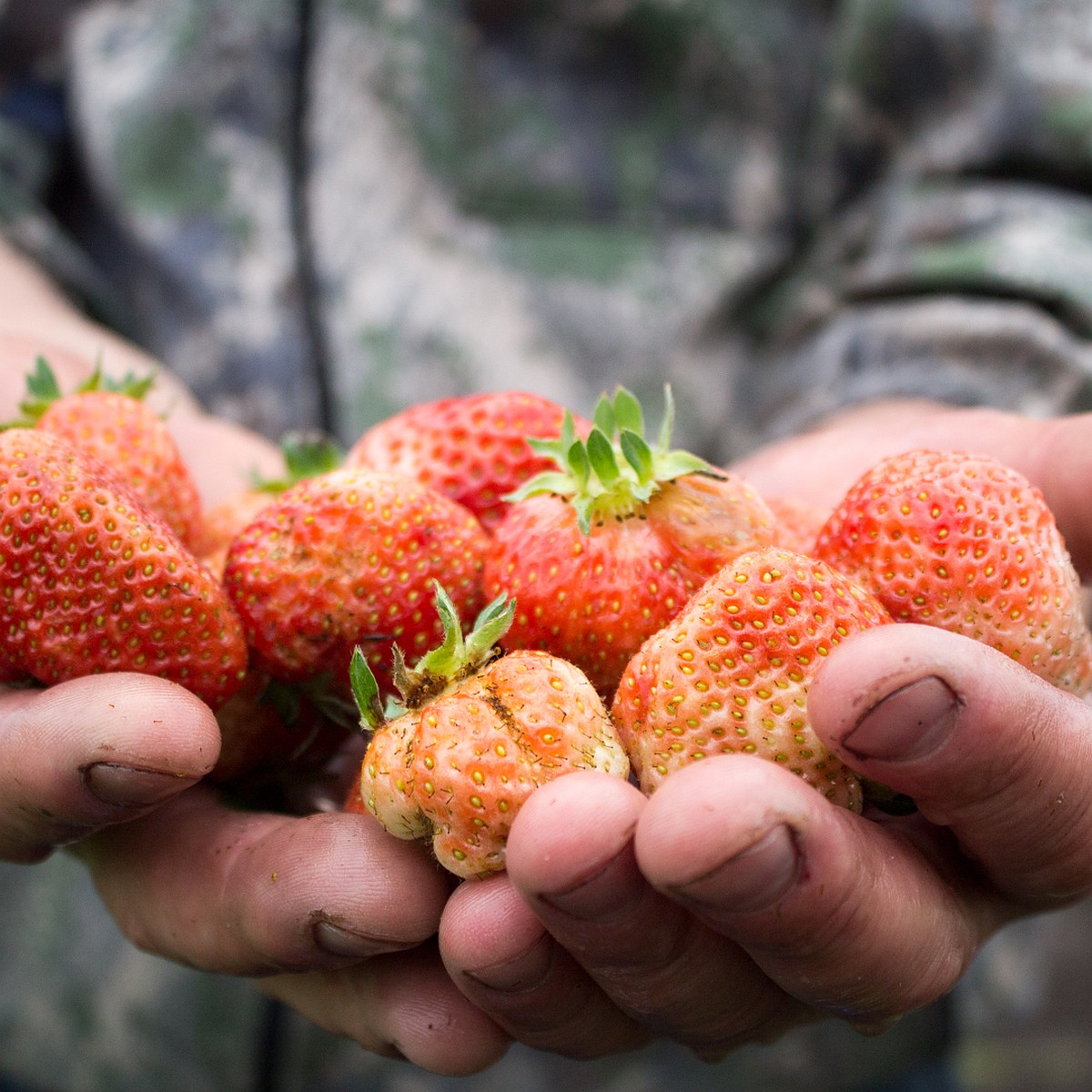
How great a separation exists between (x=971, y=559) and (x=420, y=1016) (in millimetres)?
510

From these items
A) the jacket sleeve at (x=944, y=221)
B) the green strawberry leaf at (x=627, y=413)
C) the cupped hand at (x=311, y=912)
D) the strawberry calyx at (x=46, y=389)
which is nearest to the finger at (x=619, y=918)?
the cupped hand at (x=311, y=912)

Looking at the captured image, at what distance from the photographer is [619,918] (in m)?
0.63

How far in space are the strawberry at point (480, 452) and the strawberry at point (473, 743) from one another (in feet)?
0.80

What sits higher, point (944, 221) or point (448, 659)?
point (944, 221)

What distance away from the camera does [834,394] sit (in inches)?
62.6

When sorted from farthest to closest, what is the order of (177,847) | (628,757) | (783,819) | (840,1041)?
(840,1041) → (177,847) → (628,757) → (783,819)

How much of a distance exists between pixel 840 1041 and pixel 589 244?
116 cm

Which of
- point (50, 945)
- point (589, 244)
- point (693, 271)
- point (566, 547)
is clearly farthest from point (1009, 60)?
point (50, 945)

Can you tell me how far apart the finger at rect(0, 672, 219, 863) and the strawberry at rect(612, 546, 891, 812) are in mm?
297

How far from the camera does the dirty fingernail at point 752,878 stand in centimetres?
57

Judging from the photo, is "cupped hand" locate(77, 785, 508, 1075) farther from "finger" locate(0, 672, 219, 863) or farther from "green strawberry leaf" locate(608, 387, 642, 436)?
"green strawberry leaf" locate(608, 387, 642, 436)

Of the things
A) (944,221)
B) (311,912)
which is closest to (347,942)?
(311,912)

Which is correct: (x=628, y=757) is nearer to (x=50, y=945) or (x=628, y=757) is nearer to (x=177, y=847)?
(x=177, y=847)

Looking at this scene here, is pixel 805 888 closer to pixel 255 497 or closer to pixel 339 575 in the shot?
pixel 339 575
